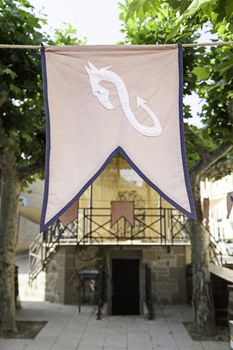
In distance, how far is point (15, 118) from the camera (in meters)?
6.29

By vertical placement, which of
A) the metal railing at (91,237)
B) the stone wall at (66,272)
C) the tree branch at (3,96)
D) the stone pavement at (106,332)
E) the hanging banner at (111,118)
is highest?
the tree branch at (3,96)

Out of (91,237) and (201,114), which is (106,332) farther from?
(201,114)

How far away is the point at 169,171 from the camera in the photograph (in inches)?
124

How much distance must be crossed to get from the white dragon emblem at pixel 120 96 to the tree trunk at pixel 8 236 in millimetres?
4468

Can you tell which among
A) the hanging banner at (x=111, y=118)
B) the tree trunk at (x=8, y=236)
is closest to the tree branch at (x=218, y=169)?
the tree trunk at (x=8, y=236)

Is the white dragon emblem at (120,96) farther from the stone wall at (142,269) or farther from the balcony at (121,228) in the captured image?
the balcony at (121,228)

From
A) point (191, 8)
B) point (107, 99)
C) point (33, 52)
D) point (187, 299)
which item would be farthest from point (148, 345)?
point (191, 8)

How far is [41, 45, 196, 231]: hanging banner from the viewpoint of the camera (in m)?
3.12

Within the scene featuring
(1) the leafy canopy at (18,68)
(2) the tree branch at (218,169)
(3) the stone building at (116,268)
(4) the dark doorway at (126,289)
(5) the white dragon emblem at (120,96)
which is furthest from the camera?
(4) the dark doorway at (126,289)

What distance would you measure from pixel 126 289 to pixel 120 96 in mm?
9952

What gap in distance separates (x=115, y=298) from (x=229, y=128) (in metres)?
7.78

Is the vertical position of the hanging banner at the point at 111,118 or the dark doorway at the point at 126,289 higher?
the hanging banner at the point at 111,118

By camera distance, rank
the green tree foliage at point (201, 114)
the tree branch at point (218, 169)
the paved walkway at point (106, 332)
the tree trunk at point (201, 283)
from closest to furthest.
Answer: the green tree foliage at point (201, 114) → the paved walkway at point (106, 332) → the tree trunk at point (201, 283) → the tree branch at point (218, 169)

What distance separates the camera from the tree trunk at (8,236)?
7.15m
